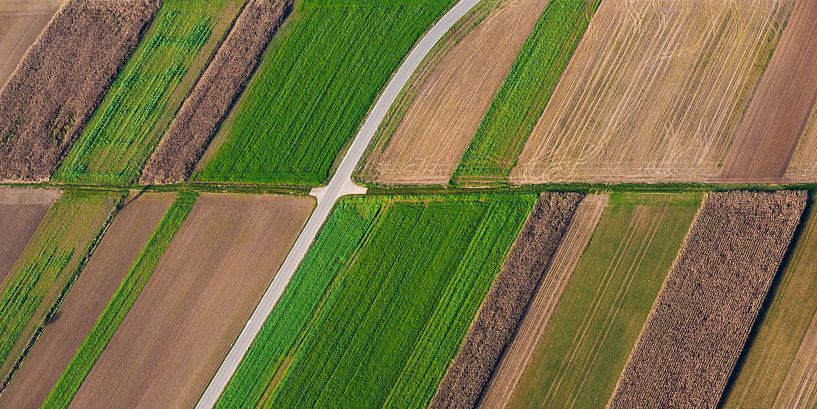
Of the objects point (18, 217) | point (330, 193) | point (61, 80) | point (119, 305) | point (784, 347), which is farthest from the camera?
point (61, 80)

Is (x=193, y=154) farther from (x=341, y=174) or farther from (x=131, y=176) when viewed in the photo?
(x=341, y=174)

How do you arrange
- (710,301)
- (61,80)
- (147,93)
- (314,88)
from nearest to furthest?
(710,301) → (314,88) → (147,93) → (61,80)

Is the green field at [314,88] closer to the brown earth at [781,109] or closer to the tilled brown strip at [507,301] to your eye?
the tilled brown strip at [507,301]

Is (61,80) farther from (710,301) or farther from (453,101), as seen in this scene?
(710,301)

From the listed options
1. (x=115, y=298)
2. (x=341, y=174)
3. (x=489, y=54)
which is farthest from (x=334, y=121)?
(x=115, y=298)

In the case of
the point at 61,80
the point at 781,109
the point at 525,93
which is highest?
the point at 781,109

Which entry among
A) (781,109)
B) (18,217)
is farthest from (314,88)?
(781,109)

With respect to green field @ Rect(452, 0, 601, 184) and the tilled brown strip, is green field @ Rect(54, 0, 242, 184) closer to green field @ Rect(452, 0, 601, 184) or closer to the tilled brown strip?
green field @ Rect(452, 0, 601, 184)
